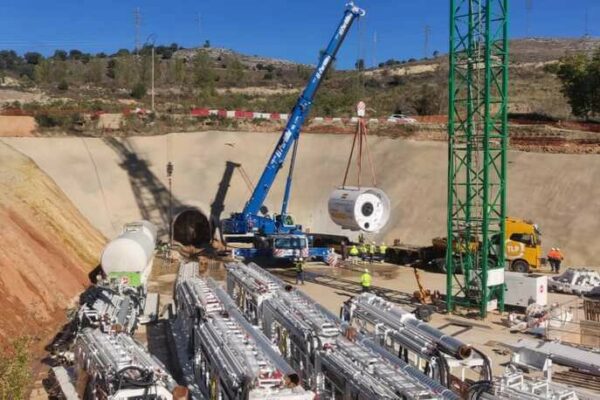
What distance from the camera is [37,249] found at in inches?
926

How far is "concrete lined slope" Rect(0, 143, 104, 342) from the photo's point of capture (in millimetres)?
19719

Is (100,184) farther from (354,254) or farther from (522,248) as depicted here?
(522,248)

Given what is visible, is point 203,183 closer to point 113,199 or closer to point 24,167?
point 113,199

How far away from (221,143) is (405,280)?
17690 mm

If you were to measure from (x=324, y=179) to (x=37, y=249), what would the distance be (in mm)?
20172

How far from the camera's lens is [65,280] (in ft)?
76.8

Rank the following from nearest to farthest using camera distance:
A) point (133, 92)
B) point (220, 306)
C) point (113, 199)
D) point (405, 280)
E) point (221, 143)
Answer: point (220, 306)
point (405, 280)
point (113, 199)
point (221, 143)
point (133, 92)

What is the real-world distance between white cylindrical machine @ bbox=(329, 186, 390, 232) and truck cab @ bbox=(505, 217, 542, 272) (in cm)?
731

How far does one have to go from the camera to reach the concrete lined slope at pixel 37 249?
19719 millimetres

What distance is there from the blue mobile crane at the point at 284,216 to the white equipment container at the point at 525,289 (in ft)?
34.7

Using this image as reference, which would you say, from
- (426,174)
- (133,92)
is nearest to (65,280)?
(426,174)

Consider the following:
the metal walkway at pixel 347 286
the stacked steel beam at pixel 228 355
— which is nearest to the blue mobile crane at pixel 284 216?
the metal walkway at pixel 347 286

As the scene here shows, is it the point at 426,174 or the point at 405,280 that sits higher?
the point at 426,174

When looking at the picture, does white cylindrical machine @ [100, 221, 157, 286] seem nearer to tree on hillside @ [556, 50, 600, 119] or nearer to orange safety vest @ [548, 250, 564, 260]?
orange safety vest @ [548, 250, 564, 260]
